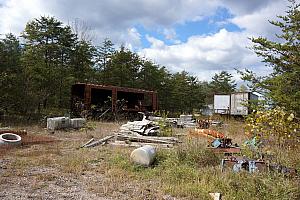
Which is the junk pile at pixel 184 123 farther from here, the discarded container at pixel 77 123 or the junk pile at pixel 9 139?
the junk pile at pixel 9 139

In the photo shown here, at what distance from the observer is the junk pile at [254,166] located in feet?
16.8

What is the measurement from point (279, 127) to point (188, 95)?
2939cm

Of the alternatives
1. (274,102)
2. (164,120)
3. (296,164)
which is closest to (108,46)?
(164,120)

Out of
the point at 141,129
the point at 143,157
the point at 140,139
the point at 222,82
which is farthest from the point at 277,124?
the point at 222,82

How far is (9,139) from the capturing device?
9.83m

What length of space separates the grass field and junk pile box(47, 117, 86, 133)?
14.7 feet

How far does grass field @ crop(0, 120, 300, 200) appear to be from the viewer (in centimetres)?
470

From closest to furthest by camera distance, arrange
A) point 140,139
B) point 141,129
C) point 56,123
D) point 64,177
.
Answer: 1. point 64,177
2. point 140,139
3. point 141,129
4. point 56,123

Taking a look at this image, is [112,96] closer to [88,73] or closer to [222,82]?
[88,73]

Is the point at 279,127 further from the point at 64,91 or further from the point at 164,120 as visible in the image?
the point at 64,91

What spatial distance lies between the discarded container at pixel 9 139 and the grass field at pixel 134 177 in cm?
78

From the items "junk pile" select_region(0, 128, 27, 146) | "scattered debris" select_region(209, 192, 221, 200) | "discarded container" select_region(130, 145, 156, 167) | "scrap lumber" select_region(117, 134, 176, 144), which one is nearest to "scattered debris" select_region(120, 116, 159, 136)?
"scrap lumber" select_region(117, 134, 176, 144)

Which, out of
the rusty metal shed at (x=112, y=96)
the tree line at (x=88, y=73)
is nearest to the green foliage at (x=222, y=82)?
the tree line at (x=88, y=73)

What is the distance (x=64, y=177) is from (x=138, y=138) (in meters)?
4.65
